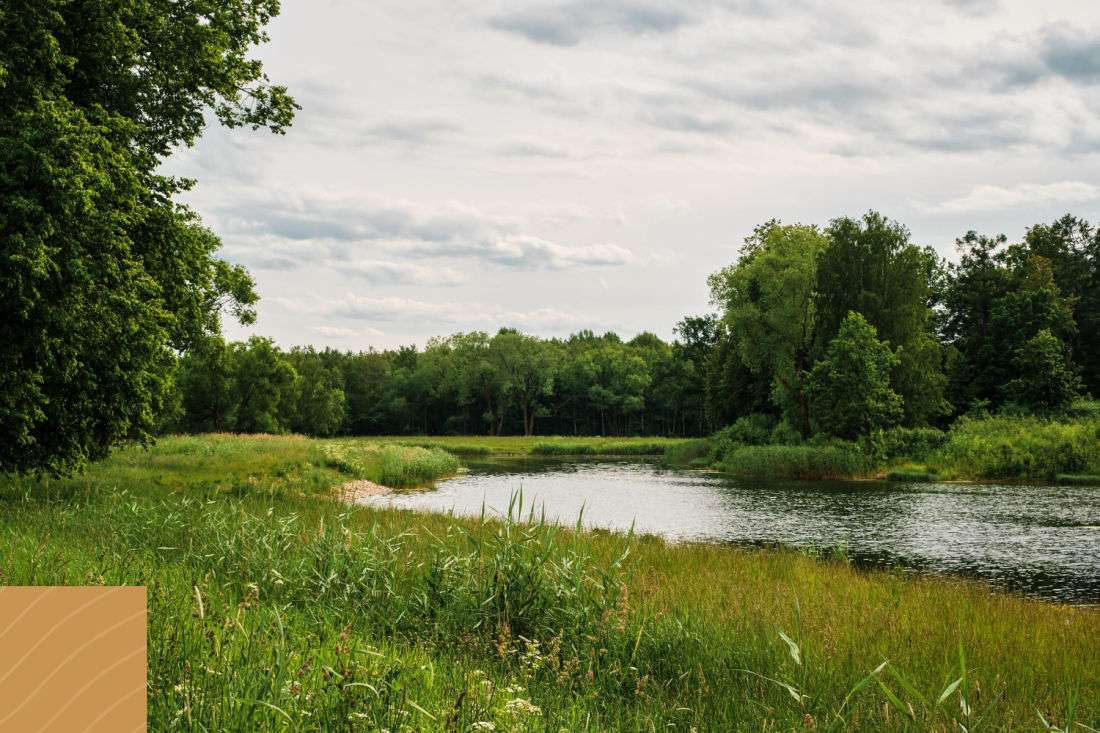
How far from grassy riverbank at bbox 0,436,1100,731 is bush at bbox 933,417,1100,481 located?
112 feet

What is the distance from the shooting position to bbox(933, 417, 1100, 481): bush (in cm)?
4272

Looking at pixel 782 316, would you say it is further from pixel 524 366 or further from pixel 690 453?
pixel 524 366

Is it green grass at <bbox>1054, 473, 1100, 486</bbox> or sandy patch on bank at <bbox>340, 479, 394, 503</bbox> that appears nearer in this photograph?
sandy patch on bank at <bbox>340, 479, 394, 503</bbox>

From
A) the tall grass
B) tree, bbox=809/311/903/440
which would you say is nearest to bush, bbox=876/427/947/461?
tree, bbox=809/311/903/440

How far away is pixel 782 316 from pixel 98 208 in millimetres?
47461

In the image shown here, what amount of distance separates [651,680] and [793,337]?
53.2 m

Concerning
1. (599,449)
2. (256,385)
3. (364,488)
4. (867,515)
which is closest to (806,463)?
(867,515)

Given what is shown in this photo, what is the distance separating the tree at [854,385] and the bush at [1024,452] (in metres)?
4.17

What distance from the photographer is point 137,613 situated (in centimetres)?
116

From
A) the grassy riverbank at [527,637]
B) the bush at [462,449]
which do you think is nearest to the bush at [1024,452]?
the grassy riverbank at [527,637]

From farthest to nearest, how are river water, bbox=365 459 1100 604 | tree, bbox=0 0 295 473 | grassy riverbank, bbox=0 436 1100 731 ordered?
river water, bbox=365 459 1100 604 → tree, bbox=0 0 295 473 → grassy riverbank, bbox=0 436 1100 731

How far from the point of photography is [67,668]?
1.12 m

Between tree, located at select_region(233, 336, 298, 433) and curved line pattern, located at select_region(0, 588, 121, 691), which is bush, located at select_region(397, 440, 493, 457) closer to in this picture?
Result: tree, located at select_region(233, 336, 298, 433)

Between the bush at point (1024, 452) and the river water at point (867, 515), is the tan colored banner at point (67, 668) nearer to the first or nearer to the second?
the river water at point (867, 515)
